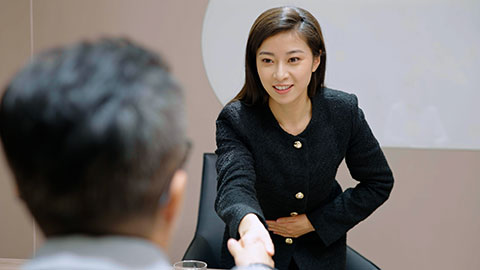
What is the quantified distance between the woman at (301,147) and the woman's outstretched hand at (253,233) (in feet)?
0.87

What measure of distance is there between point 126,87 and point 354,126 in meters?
1.34

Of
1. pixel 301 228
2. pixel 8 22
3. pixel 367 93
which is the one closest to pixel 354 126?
pixel 301 228

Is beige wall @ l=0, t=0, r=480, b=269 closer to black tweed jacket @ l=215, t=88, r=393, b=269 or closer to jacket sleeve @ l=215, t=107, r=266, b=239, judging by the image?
black tweed jacket @ l=215, t=88, r=393, b=269

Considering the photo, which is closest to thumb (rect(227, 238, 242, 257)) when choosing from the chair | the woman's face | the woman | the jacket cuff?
the jacket cuff

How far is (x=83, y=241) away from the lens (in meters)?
0.57

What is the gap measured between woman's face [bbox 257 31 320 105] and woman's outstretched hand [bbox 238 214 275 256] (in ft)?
1.39

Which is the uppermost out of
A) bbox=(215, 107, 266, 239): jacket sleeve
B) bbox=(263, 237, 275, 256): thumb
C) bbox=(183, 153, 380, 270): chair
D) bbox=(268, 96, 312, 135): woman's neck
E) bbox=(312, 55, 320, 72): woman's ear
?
bbox=(312, 55, 320, 72): woman's ear

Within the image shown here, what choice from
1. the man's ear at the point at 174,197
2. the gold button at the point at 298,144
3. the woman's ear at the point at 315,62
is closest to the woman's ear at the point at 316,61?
the woman's ear at the point at 315,62

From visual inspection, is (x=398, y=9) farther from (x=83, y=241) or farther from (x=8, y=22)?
(x=83, y=241)

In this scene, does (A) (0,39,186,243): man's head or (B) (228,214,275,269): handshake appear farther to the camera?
(B) (228,214,275,269): handshake

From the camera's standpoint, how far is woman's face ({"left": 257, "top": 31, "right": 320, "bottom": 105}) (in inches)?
66.4

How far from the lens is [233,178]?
1.63m

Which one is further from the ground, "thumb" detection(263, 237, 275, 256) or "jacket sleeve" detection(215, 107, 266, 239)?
"jacket sleeve" detection(215, 107, 266, 239)

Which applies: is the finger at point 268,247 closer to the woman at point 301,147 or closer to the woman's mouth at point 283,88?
the woman at point 301,147
